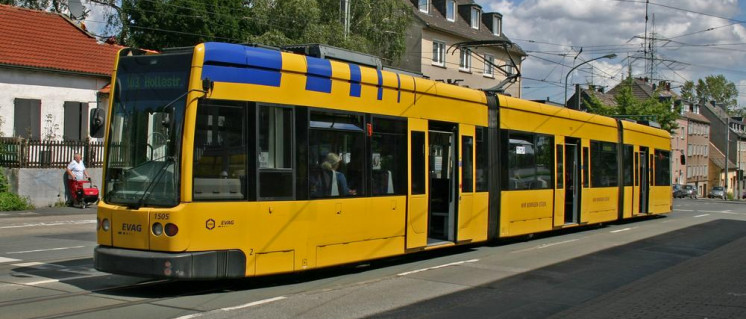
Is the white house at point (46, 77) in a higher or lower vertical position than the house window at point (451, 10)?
lower

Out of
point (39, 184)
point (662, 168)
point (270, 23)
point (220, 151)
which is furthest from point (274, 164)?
point (270, 23)

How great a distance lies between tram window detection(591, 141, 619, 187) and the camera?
18250mm

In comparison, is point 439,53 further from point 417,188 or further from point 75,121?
point 417,188

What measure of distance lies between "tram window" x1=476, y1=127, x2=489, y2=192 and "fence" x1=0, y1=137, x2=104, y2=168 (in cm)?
1307

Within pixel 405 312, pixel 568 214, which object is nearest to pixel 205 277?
pixel 405 312

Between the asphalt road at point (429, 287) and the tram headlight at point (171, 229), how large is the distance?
0.76 metres

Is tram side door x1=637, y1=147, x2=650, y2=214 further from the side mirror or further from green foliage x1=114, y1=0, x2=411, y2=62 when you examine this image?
the side mirror

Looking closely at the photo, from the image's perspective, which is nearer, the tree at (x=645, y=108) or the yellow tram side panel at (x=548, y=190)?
the yellow tram side panel at (x=548, y=190)

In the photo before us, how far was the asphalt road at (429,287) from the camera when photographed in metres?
7.69

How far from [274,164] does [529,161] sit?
759cm

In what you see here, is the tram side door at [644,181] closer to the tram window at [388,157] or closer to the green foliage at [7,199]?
the tram window at [388,157]

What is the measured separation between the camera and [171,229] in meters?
7.90

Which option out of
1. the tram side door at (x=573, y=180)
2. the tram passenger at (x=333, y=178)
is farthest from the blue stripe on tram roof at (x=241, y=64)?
the tram side door at (x=573, y=180)

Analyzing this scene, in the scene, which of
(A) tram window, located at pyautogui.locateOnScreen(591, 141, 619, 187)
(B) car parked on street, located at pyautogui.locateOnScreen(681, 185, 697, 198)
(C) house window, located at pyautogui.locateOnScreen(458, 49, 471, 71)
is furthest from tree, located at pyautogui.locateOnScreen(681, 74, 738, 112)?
(A) tram window, located at pyautogui.locateOnScreen(591, 141, 619, 187)
